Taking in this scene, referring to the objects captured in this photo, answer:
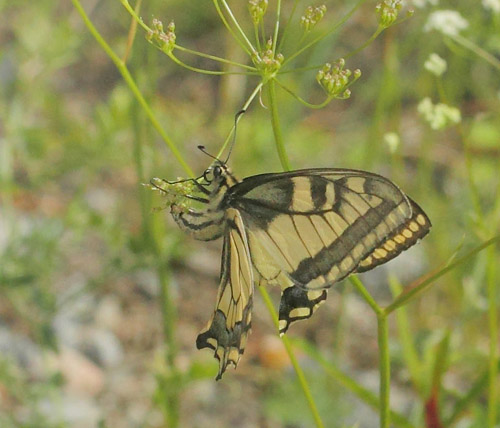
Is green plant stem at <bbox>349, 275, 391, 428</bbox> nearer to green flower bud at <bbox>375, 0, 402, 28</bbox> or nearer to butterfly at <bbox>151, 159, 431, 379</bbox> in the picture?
butterfly at <bbox>151, 159, 431, 379</bbox>

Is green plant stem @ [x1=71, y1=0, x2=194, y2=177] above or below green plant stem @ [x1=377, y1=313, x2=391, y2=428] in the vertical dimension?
above

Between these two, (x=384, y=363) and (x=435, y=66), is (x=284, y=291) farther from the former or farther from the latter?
(x=435, y=66)

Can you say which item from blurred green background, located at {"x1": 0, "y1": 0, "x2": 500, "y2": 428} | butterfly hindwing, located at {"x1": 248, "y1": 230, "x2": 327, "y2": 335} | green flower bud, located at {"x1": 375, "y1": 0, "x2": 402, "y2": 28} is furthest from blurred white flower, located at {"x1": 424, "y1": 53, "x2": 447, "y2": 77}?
butterfly hindwing, located at {"x1": 248, "y1": 230, "x2": 327, "y2": 335}

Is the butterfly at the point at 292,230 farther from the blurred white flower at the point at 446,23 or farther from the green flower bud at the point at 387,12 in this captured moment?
the blurred white flower at the point at 446,23

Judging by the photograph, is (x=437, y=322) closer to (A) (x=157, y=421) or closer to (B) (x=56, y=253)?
(A) (x=157, y=421)

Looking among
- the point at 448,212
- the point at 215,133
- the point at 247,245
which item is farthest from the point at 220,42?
the point at 247,245

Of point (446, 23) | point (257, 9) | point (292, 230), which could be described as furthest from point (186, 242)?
point (257, 9)

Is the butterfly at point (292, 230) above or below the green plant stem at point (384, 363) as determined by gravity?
above

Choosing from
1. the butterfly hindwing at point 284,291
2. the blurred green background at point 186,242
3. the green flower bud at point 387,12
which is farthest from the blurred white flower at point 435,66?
the butterfly hindwing at point 284,291
